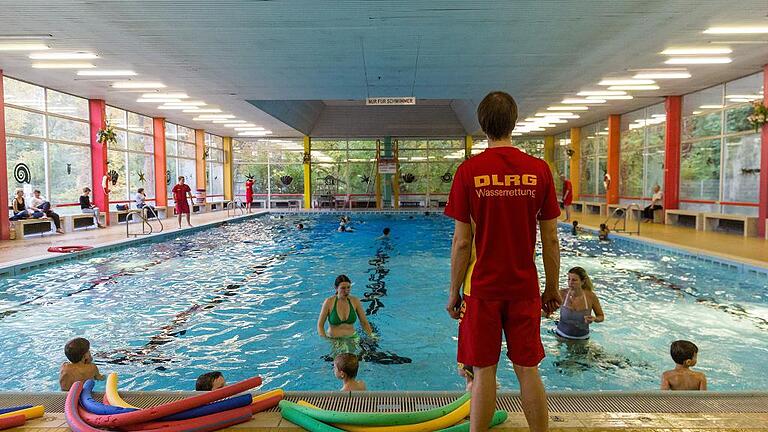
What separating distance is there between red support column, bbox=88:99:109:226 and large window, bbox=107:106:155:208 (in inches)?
32.4

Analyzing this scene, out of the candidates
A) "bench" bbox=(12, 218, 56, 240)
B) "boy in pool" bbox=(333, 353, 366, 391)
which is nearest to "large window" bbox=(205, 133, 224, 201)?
"bench" bbox=(12, 218, 56, 240)

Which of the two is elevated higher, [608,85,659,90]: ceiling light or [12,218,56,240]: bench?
[608,85,659,90]: ceiling light

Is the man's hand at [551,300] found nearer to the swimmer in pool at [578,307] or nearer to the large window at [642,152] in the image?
the swimmer in pool at [578,307]

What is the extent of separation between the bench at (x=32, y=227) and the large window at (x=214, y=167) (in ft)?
40.7

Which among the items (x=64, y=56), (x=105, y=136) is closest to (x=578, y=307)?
(x=64, y=56)

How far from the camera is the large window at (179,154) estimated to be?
69.3 ft

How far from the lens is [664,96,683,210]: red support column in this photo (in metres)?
15.0

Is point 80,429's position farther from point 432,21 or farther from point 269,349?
point 432,21

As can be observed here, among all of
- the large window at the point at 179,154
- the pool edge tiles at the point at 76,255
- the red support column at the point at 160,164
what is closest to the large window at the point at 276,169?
the large window at the point at 179,154

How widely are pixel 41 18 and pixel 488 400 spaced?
869 cm

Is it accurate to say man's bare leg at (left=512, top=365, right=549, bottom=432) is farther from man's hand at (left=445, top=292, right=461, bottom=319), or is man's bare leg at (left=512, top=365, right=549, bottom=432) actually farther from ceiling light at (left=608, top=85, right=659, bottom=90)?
ceiling light at (left=608, top=85, right=659, bottom=90)

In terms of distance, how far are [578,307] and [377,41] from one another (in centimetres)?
599

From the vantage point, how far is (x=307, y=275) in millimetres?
8820

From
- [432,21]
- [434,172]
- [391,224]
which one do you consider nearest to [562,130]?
[434,172]
